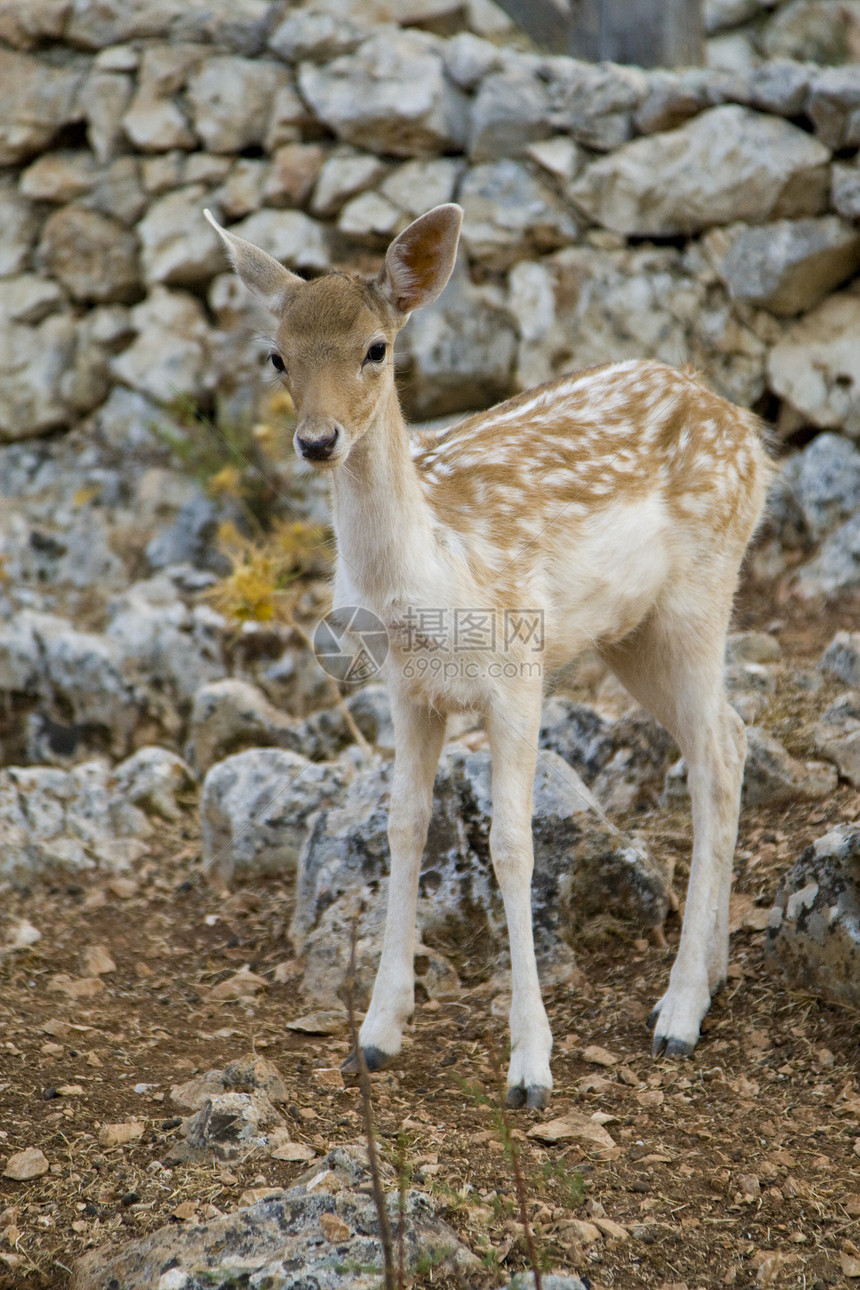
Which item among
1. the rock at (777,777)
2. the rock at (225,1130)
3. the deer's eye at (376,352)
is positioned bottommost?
the rock at (777,777)

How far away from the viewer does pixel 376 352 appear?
362 centimetres

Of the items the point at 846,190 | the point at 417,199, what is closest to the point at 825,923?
the point at 846,190

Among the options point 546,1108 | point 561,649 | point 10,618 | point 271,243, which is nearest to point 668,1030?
point 546,1108

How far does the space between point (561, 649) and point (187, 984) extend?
78.7 inches

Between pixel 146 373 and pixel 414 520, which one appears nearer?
pixel 414 520

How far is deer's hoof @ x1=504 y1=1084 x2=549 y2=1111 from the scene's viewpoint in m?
3.57

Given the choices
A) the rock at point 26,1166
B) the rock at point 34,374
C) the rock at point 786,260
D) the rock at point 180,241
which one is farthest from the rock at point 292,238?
the rock at point 26,1166

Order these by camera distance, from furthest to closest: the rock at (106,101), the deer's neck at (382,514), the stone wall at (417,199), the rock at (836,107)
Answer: the rock at (106,101) → the stone wall at (417,199) → the rock at (836,107) → the deer's neck at (382,514)

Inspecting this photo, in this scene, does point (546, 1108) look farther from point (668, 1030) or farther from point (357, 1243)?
point (357, 1243)

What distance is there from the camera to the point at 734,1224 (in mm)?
2965

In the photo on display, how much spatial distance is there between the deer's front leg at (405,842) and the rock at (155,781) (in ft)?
7.97

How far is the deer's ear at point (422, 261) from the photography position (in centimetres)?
371

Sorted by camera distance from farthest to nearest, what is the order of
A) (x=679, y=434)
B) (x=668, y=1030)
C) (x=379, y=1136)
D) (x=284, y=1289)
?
(x=679, y=434) < (x=668, y=1030) < (x=379, y=1136) < (x=284, y=1289)

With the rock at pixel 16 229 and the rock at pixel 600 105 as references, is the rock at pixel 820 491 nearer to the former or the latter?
the rock at pixel 600 105
